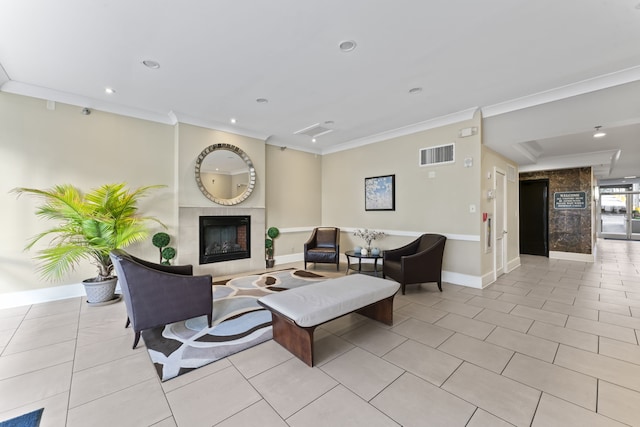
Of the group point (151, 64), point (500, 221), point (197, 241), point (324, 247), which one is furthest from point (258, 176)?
point (500, 221)

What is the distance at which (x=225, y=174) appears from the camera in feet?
17.1

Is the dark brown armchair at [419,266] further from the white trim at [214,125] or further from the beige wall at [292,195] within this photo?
the white trim at [214,125]

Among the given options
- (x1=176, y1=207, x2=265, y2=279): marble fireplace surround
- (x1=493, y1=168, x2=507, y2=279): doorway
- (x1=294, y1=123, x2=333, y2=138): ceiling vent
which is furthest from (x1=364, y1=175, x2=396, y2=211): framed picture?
(x1=176, y1=207, x2=265, y2=279): marble fireplace surround

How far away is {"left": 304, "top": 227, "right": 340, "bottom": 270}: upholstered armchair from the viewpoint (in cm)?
544

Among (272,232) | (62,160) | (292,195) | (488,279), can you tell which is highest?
(62,160)

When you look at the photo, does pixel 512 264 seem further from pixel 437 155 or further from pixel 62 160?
pixel 62 160

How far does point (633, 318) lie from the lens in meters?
3.06

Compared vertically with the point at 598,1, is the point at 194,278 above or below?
below

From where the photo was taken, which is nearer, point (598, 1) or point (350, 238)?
point (598, 1)

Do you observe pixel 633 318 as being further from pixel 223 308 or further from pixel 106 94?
pixel 106 94

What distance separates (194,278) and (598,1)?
4270 mm

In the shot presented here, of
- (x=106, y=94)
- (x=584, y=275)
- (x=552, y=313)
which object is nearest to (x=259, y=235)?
(x=106, y=94)

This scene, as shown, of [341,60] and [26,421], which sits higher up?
[341,60]

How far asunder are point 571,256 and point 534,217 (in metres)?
→ 1.27
